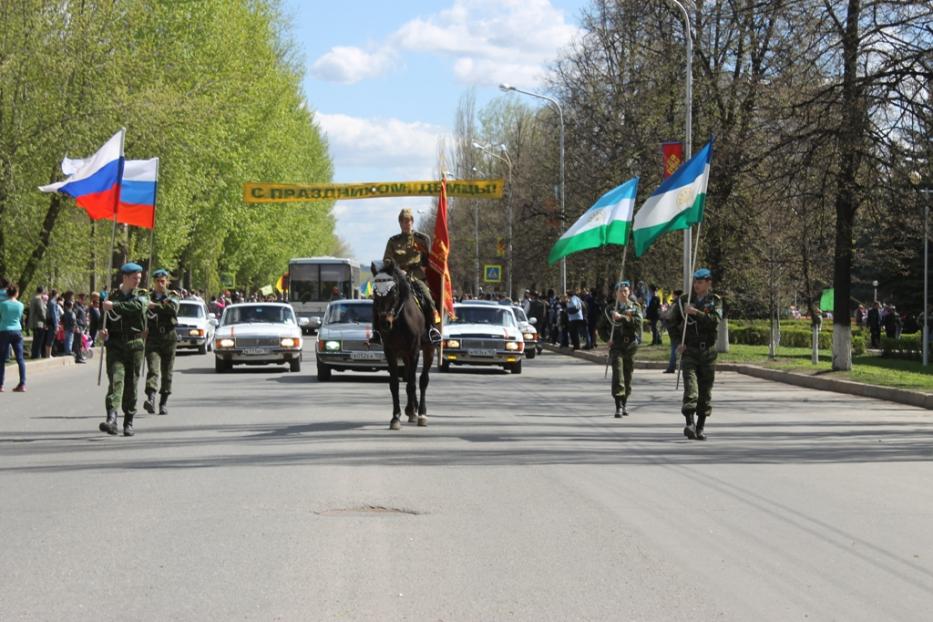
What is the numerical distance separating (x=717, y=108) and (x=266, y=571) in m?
32.0

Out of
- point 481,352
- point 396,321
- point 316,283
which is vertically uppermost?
point 316,283

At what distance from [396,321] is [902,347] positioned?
2609 centimetres

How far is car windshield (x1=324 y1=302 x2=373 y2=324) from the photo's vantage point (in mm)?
26414

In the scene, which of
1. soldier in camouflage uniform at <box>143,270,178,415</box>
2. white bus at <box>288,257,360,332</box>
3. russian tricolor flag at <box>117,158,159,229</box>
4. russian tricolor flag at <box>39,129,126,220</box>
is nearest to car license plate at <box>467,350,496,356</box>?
russian tricolor flag at <box>117,158,159,229</box>

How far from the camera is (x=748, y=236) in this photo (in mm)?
36094

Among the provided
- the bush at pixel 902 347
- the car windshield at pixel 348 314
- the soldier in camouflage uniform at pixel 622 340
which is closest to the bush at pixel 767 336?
the bush at pixel 902 347

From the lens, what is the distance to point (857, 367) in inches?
1239

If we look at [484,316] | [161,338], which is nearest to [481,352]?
[484,316]

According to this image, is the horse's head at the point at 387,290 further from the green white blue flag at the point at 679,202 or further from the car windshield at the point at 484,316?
the car windshield at the point at 484,316

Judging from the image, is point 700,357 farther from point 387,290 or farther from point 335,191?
point 335,191

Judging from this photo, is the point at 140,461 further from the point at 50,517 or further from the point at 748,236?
the point at 748,236

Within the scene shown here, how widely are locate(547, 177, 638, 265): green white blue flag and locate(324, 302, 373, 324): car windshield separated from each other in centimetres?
413

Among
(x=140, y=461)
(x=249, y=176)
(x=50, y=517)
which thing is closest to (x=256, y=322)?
(x=140, y=461)

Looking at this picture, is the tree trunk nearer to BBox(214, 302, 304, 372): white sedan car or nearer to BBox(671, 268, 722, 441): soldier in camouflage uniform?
BBox(671, 268, 722, 441): soldier in camouflage uniform
